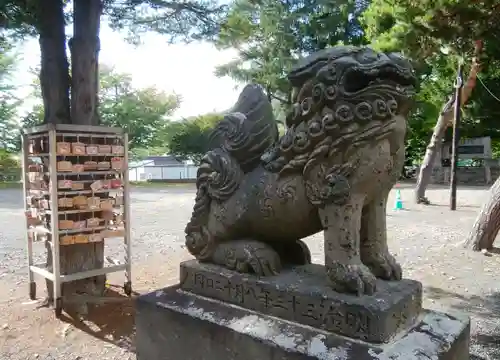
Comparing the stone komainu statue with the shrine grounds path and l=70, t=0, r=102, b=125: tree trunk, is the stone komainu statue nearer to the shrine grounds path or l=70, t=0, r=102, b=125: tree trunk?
the shrine grounds path

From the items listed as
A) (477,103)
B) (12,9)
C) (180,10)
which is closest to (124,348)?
(12,9)

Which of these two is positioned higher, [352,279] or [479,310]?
[352,279]

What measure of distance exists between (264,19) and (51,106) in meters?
10.5

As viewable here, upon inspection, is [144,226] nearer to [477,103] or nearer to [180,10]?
[180,10]

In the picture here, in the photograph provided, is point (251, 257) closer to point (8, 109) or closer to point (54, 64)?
point (54, 64)

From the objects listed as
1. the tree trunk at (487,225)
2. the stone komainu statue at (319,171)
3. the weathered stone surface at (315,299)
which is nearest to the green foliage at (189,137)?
the tree trunk at (487,225)

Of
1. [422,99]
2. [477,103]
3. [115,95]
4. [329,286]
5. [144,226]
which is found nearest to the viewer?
[329,286]

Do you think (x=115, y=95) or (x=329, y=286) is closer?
(x=329, y=286)

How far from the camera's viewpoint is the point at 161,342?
1974 mm

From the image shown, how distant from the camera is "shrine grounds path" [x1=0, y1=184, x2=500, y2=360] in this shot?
123 inches

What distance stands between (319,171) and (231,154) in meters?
0.54

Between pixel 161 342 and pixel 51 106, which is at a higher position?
pixel 51 106

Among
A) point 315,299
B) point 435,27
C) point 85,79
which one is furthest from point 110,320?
point 435,27

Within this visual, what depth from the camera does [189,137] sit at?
64.8 feet
